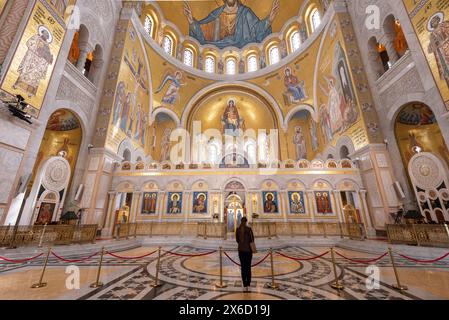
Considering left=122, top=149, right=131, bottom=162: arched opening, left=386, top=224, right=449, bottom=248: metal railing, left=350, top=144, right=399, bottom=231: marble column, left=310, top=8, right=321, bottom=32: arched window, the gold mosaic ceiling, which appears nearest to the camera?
left=386, top=224, right=449, bottom=248: metal railing

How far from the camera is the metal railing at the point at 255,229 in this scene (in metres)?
8.91

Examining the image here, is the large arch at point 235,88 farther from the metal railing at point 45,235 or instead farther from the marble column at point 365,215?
the metal railing at point 45,235

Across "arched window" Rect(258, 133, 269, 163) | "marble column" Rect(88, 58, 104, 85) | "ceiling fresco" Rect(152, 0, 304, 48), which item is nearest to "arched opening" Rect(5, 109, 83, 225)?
"marble column" Rect(88, 58, 104, 85)

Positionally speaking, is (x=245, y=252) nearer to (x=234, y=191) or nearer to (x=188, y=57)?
(x=234, y=191)

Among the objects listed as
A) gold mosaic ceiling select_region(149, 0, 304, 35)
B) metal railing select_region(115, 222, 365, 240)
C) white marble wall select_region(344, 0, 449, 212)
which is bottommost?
metal railing select_region(115, 222, 365, 240)

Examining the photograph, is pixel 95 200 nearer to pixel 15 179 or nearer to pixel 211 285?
pixel 15 179

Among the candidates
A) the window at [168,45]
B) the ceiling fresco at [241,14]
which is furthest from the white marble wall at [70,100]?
the ceiling fresco at [241,14]

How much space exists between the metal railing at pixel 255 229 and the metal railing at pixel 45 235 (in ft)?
5.33

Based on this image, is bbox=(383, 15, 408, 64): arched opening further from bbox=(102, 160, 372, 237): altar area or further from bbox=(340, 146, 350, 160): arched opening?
bbox=(102, 160, 372, 237): altar area

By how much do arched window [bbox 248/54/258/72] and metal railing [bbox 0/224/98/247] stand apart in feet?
71.1

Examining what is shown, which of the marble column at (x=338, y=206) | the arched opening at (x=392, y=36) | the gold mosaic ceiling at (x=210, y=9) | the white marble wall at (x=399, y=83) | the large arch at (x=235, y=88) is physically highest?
the gold mosaic ceiling at (x=210, y=9)

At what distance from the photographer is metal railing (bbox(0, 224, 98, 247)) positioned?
19.5 feet

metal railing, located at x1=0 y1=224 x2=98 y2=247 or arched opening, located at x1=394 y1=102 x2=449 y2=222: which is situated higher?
arched opening, located at x1=394 y1=102 x2=449 y2=222

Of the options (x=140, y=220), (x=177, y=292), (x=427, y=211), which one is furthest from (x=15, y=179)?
(x=427, y=211)
